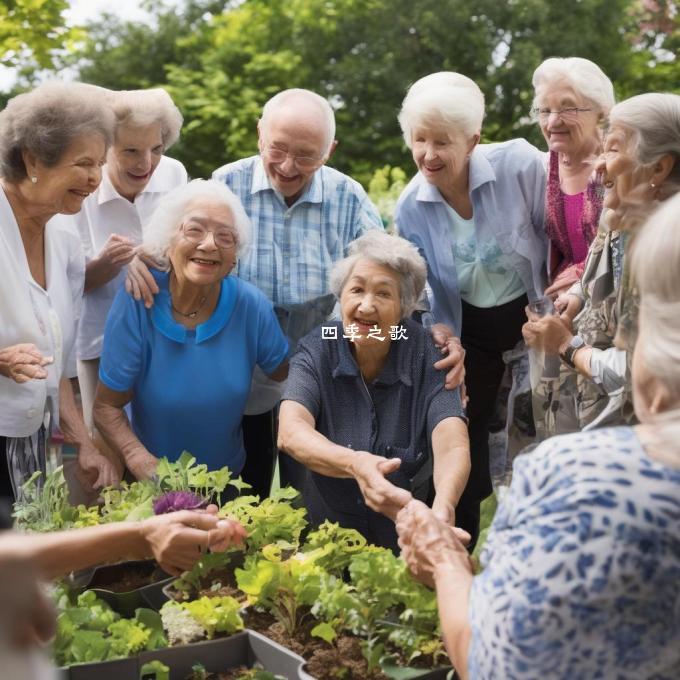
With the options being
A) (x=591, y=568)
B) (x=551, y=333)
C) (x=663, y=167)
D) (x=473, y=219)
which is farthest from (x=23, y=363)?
(x=591, y=568)

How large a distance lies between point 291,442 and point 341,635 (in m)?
0.93

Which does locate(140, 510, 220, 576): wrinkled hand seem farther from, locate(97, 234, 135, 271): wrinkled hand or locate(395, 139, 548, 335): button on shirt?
locate(395, 139, 548, 335): button on shirt

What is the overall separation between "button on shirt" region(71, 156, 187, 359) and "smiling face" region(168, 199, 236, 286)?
1.45 ft

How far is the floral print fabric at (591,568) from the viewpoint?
1481 mm

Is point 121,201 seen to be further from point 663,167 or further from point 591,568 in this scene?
point 591,568

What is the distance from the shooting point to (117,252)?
12.4 ft

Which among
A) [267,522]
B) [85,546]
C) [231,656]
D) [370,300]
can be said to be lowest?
[231,656]

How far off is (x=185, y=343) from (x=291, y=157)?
2.56ft

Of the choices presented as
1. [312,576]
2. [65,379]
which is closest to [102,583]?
[312,576]

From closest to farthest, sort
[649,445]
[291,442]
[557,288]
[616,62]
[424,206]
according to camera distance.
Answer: [649,445]
[291,442]
[557,288]
[424,206]
[616,62]

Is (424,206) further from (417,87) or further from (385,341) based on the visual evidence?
(385,341)

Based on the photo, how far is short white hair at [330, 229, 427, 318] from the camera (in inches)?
133

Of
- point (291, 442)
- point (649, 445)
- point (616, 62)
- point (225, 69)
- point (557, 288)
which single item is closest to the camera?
point (649, 445)

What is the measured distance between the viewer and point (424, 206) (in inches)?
154
